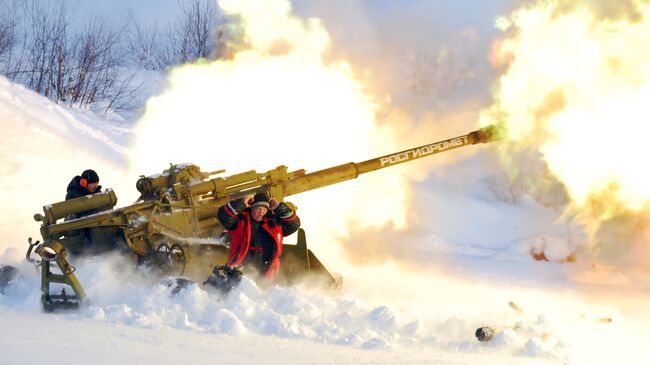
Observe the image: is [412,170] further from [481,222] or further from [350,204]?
[350,204]

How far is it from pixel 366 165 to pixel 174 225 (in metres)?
3.23

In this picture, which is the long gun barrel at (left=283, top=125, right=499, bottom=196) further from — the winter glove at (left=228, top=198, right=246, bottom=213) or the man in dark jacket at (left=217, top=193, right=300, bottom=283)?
the man in dark jacket at (left=217, top=193, right=300, bottom=283)

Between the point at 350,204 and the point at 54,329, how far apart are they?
11.4m

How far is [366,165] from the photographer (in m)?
12.8

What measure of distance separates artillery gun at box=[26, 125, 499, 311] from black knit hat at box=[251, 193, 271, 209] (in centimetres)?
54

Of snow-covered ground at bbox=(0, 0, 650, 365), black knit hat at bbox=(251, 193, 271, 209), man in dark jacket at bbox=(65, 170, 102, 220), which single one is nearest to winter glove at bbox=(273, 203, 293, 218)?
black knit hat at bbox=(251, 193, 271, 209)

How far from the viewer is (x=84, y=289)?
31.9 feet

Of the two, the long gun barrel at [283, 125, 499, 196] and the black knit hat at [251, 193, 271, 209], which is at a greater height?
the long gun barrel at [283, 125, 499, 196]

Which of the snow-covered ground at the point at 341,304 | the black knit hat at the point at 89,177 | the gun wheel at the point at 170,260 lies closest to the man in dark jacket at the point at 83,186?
the black knit hat at the point at 89,177

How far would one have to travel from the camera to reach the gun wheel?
10.6 meters

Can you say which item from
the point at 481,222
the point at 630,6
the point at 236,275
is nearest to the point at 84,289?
the point at 236,275

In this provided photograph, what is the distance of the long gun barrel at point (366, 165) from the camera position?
1228 centimetres

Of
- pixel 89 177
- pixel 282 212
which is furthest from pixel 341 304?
pixel 89 177

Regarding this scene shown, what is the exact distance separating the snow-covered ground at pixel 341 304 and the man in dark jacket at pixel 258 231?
64 cm
